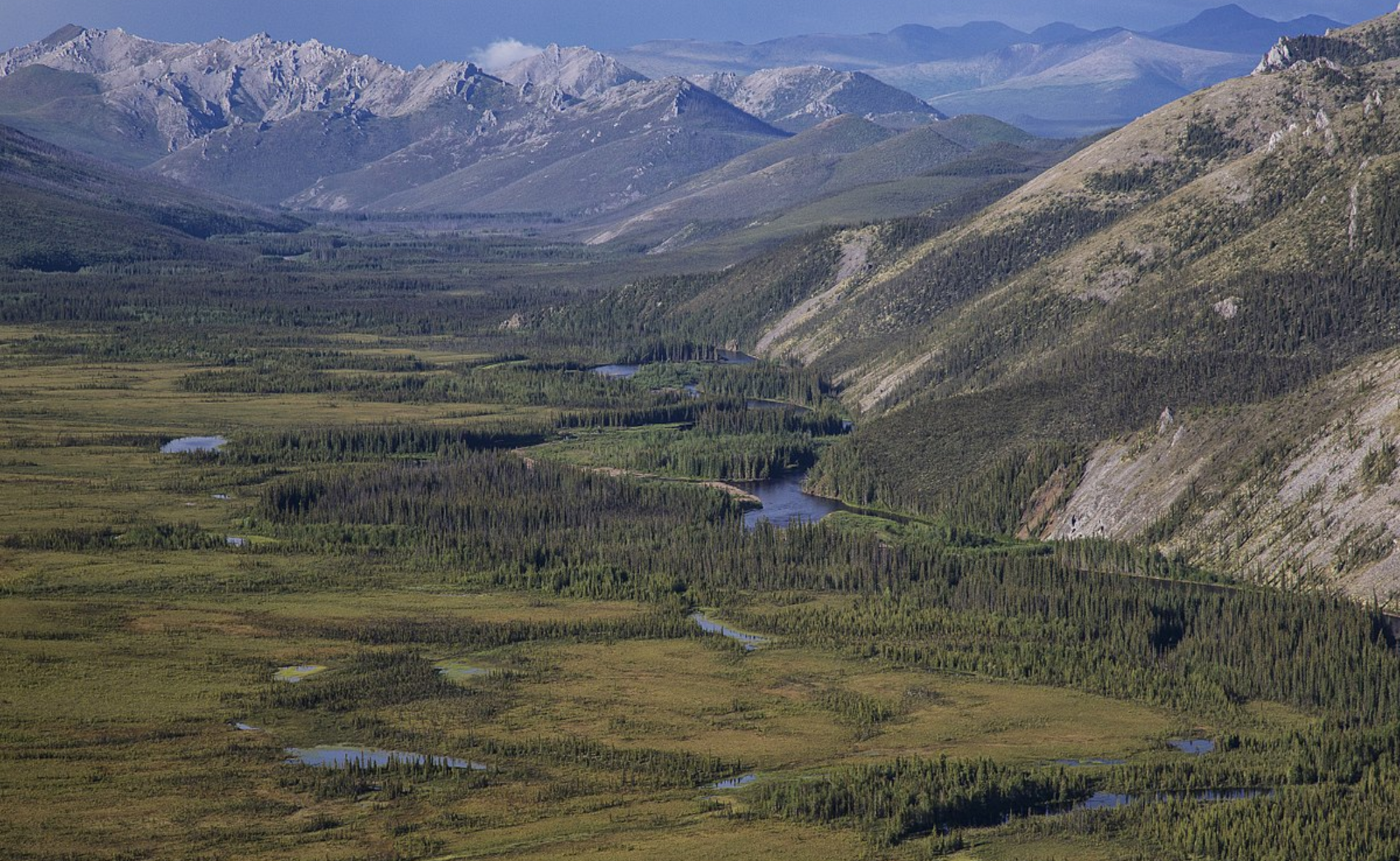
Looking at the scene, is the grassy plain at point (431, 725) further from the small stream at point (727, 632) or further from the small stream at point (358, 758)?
the small stream at point (727, 632)

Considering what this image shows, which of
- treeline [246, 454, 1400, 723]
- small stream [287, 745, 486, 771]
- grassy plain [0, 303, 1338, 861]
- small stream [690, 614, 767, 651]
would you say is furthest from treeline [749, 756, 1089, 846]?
small stream [690, 614, 767, 651]

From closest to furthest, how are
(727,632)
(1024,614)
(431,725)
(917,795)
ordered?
(917,795)
(431,725)
(727,632)
(1024,614)

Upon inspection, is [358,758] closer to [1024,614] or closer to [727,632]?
[727,632]

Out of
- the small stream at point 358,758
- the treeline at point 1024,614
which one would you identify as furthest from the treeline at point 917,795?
the treeline at point 1024,614

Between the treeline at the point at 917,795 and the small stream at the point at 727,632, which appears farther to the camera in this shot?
the small stream at the point at 727,632

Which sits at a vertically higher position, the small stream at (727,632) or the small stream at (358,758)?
the small stream at (727,632)

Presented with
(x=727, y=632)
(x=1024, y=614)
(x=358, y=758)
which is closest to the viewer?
(x=358, y=758)

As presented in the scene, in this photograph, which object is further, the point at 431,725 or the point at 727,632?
the point at 727,632

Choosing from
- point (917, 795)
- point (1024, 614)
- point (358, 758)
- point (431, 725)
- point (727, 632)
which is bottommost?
point (917, 795)

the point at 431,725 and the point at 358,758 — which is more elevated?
the point at 358,758

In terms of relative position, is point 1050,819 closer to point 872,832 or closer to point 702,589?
point 872,832

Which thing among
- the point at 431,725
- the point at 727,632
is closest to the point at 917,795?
the point at 431,725

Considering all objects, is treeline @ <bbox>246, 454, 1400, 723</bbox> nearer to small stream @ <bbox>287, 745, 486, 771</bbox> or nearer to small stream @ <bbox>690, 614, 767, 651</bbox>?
small stream @ <bbox>690, 614, 767, 651</bbox>
